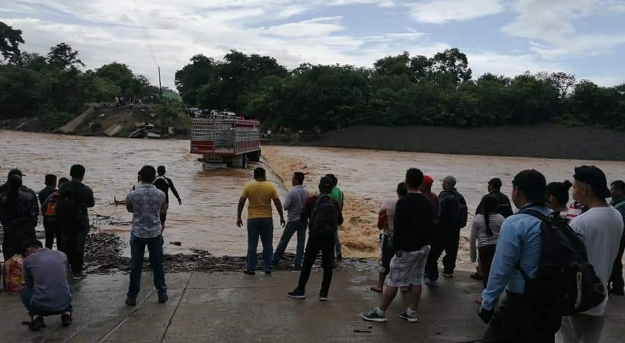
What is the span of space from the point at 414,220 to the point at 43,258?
361 centimetres

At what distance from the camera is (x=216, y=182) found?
2361 centimetres

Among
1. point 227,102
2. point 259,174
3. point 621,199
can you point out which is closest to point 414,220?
point 259,174

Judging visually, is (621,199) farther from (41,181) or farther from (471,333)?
(41,181)

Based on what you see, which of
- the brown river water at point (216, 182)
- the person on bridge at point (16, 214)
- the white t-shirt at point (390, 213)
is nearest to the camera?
the white t-shirt at point (390, 213)

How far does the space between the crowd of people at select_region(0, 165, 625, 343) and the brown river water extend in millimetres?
3172

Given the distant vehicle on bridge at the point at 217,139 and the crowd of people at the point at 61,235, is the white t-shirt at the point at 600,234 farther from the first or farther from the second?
the distant vehicle on bridge at the point at 217,139

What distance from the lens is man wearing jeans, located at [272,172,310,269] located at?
8.12 metres

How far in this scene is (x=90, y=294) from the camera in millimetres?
6754

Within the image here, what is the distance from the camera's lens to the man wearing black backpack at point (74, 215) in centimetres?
718

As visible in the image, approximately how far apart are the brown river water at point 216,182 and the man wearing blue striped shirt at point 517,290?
7.50 metres

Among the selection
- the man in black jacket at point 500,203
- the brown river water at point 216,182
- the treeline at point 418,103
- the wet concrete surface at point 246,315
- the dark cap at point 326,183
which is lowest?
the brown river water at point 216,182

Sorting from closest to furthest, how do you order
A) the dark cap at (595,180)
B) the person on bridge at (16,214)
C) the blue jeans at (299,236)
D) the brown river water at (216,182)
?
1. the dark cap at (595,180)
2. the person on bridge at (16,214)
3. the blue jeans at (299,236)
4. the brown river water at (216,182)

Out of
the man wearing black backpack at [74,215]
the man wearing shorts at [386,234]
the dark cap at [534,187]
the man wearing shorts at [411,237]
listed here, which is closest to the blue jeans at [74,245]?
the man wearing black backpack at [74,215]

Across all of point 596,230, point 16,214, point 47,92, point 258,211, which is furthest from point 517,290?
point 47,92
